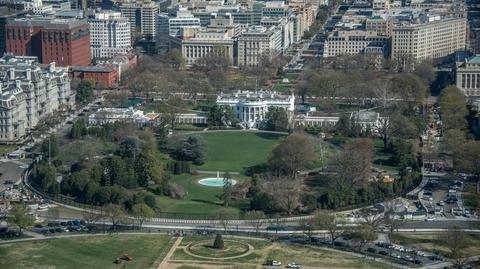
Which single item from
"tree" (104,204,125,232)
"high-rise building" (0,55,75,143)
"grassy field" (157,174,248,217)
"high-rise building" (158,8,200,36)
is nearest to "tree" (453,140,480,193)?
"grassy field" (157,174,248,217)

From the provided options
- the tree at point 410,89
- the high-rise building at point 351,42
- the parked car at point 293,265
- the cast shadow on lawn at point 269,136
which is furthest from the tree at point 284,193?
the high-rise building at point 351,42

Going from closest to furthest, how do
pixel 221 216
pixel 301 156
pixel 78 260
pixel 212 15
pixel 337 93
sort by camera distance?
pixel 78 260, pixel 221 216, pixel 301 156, pixel 337 93, pixel 212 15

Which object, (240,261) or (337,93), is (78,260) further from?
(337,93)

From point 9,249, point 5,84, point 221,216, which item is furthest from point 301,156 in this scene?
point 5,84

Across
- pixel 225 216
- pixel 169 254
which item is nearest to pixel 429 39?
pixel 225 216

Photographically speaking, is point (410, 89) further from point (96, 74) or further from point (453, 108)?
point (96, 74)

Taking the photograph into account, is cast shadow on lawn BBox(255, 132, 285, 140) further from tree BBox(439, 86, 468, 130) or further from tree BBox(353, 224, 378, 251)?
tree BBox(353, 224, 378, 251)

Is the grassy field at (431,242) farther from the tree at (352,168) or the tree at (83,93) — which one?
the tree at (83,93)
